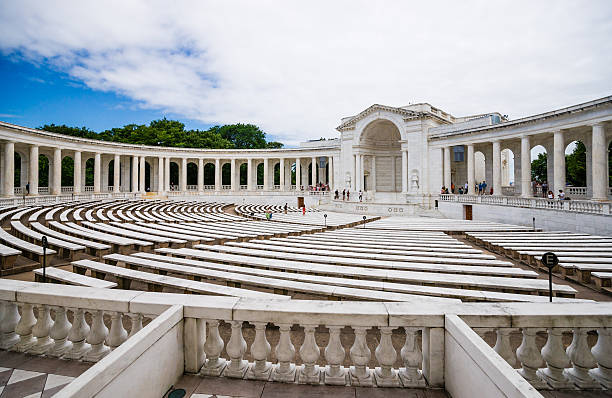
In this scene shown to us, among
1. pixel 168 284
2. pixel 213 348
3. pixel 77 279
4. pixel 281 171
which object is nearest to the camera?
pixel 213 348

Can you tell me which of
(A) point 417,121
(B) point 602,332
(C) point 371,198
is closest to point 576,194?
(A) point 417,121

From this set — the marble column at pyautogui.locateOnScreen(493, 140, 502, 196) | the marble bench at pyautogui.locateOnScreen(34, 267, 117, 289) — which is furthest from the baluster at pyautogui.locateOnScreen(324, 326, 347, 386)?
the marble column at pyautogui.locateOnScreen(493, 140, 502, 196)

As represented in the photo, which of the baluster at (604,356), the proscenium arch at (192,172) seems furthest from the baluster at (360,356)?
the proscenium arch at (192,172)

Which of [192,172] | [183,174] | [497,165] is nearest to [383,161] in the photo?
[497,165]

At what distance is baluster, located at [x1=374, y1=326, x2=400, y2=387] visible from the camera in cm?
371

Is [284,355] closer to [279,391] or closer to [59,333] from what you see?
[279,391]

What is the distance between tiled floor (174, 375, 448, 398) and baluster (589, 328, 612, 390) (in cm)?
178

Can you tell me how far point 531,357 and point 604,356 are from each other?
760mm

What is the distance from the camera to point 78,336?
418 centimetres

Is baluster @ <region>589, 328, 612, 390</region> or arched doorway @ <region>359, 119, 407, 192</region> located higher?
arched doorway @ <region>359, 119, 407, 192</region>

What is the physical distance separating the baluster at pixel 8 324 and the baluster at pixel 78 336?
951mm

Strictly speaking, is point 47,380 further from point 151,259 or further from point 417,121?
point 417,121

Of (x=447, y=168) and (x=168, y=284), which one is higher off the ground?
(x=447, y=168)

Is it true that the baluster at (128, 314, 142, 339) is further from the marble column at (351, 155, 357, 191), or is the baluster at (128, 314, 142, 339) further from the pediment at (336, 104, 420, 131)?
the marble column at (351, 155, 357, 191)
